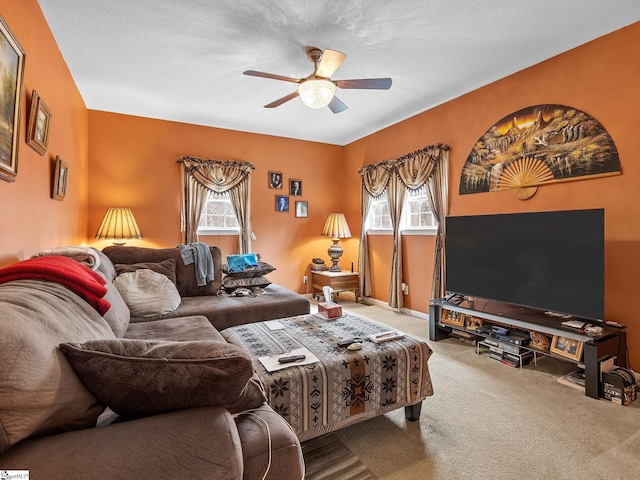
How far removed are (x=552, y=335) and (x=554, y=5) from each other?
2441 millimetres

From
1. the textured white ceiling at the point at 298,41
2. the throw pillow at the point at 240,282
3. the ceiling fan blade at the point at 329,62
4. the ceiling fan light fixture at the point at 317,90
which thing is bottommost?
the throw pillow at the point at 240,282

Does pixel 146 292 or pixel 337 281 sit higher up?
pixel 146 292

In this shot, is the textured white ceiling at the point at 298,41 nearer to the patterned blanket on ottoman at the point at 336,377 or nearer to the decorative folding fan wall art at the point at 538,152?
the decorative folding fan wall art at the point at 538,152

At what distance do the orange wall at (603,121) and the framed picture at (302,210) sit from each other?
2.69m

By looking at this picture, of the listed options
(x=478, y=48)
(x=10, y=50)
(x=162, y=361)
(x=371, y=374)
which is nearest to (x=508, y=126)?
(x=478, y=48)

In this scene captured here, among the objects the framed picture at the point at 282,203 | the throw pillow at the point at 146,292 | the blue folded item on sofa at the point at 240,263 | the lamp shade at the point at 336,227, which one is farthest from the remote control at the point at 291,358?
the framed picture at the point at 282,203

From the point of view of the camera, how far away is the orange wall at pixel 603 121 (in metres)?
2.43

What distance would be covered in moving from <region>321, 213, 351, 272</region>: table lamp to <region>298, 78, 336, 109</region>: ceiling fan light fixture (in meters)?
2.75

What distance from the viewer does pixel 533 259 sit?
2.69 m

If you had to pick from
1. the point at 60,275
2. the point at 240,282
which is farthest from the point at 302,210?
the point at 60,275

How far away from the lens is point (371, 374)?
180 cm

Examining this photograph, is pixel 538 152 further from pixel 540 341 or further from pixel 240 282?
pixel 240 282

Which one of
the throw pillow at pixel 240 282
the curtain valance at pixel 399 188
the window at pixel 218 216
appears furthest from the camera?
the window at pixel 218 216

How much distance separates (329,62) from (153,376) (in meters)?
2.37
